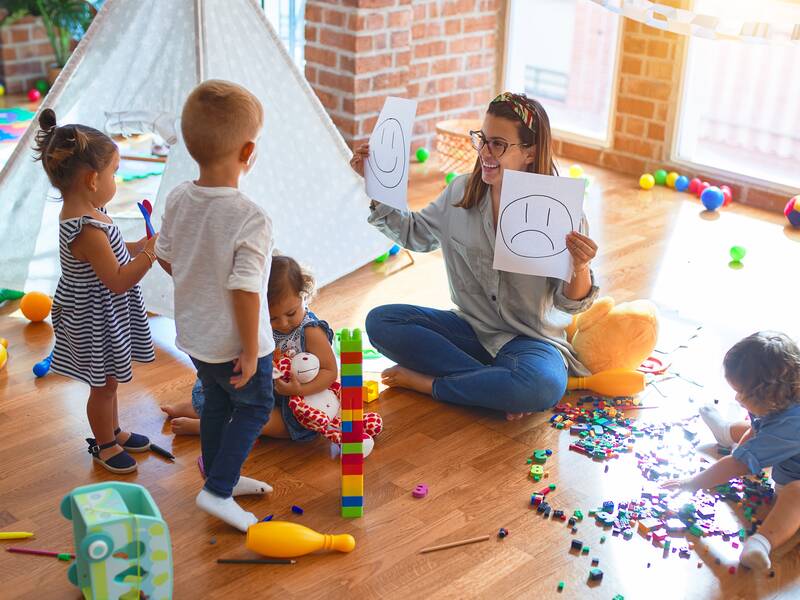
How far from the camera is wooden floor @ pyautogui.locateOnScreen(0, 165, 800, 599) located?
1636mm

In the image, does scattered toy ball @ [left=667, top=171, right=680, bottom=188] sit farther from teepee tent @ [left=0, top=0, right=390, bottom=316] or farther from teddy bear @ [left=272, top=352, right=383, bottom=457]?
teddy bear @ [left=272, top=352, right=383, bottom=457]

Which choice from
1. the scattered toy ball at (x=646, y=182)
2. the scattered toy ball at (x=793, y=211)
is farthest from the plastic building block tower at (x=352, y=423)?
the scattered toy ball at (x=646, y=182)

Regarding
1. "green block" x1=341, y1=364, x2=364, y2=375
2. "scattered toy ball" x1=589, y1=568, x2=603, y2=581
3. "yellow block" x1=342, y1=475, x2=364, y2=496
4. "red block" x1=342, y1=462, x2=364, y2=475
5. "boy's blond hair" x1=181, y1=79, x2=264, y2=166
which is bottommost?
"scattered toy ball" x1=589, y1=568, x2=603, y2=581

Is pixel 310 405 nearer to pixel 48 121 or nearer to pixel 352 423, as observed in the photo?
pixel 352 423

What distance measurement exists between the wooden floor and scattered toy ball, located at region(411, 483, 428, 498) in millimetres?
16

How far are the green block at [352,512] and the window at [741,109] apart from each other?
2546 mm

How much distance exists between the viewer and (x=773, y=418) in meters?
1.79

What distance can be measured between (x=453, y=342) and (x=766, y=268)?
4.41 ft

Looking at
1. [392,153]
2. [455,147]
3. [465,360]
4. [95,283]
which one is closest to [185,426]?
[95,283]

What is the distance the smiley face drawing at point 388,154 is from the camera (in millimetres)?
2129

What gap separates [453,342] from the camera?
2.28 meters

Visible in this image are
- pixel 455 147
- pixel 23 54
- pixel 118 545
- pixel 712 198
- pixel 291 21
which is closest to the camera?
pixel 118 545

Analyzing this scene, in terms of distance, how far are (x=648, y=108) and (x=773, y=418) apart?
2440 millimetres

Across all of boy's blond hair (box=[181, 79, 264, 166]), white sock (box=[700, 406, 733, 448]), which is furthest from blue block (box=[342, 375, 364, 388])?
white sock (box=[700, 406, 733, 448])
